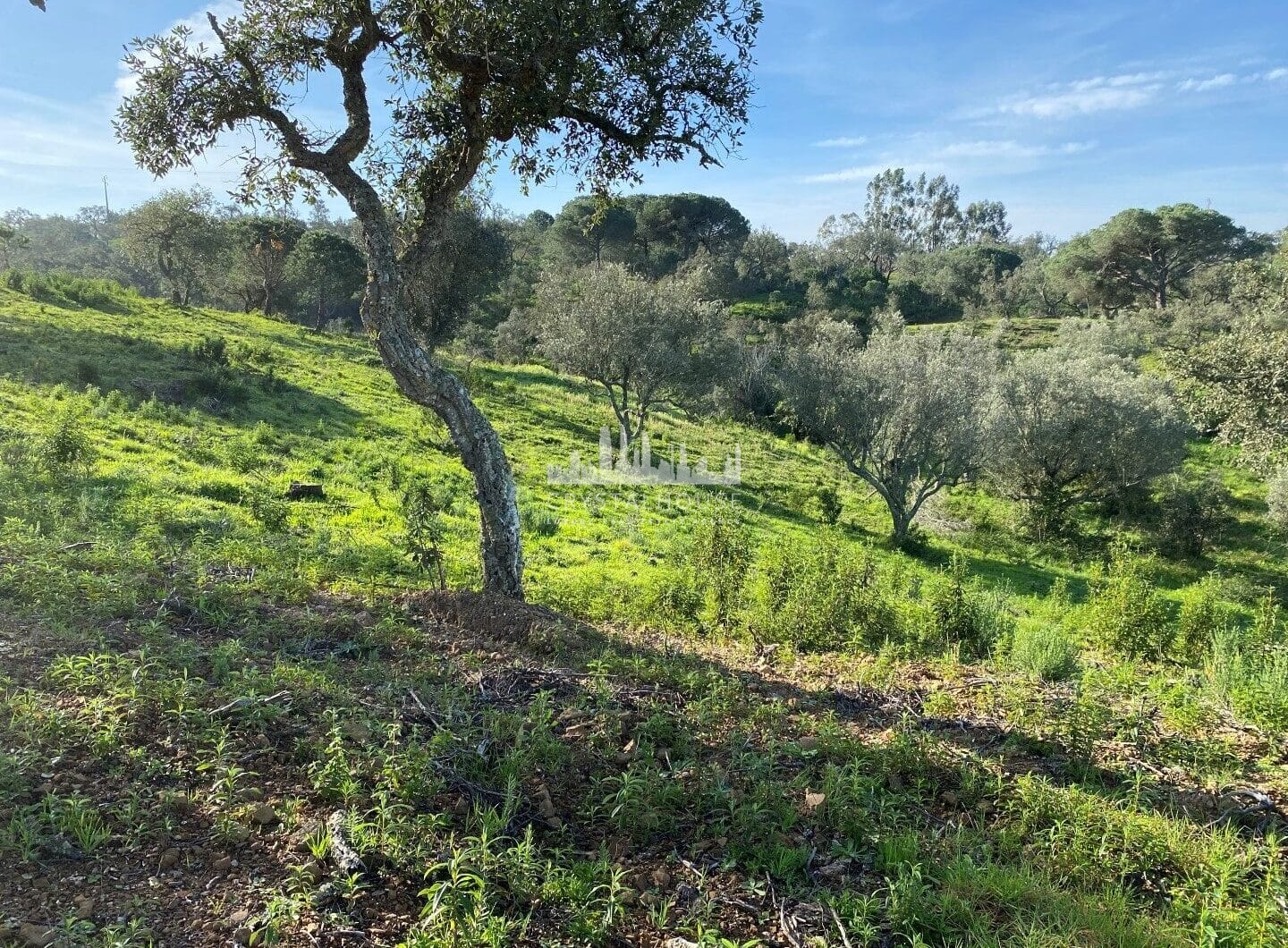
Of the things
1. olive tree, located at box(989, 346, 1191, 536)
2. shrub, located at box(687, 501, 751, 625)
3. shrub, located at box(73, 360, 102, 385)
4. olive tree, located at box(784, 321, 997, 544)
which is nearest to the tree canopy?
olive tree, located at box(989, 346, 1191, 536)

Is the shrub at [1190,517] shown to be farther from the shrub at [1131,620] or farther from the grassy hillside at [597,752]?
the shrub at [1131,620]

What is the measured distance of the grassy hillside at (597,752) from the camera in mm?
3346

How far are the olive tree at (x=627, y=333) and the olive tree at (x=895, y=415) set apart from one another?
4.48 metres

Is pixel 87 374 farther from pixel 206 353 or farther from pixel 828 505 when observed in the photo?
pixel 828 505

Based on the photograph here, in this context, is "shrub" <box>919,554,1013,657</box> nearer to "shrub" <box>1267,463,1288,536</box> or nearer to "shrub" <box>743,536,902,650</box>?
"shrub" <box>743,536,902,650</box>

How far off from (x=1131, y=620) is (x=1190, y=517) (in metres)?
20.9

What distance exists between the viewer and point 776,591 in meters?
9.41

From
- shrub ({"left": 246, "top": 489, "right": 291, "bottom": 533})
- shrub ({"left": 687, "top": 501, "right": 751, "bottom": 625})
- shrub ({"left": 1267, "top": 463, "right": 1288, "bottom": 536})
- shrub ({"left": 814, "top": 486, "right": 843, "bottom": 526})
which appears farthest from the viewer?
shrub ({"left": 814, "top": 486, "right": 843, "bottom": 526})

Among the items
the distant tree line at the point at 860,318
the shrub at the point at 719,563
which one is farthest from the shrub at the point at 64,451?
the shrub at the point at 719,563

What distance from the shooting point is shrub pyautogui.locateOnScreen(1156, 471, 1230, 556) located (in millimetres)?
24484

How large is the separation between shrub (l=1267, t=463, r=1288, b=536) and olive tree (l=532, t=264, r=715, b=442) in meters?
20.9

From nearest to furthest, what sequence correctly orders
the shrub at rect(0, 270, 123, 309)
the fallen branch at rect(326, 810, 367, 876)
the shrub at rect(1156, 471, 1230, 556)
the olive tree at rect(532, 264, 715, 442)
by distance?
the fallen branch at rect(326, 810, 367, 876), the shrub at rect(1156, 471, 1230, 556), the olive tree at rect(532, 264, 715, 442), the shrub at rect(0, 270, 123, 309)

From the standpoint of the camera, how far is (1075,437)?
26859 mm

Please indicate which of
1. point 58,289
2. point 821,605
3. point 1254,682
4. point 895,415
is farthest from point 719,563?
point 58,289
